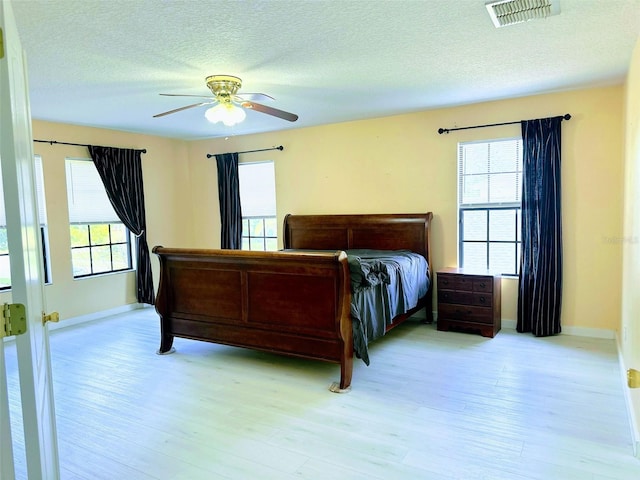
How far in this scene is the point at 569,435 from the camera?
249 centimetres

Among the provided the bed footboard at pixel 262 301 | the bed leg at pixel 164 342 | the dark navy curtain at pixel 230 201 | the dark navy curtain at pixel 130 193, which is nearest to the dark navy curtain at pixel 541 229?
the bed footboard at pixel 262 301

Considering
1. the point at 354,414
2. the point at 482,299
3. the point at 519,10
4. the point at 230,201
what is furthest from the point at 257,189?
the point at 519,10

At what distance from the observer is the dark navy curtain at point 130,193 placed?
5539 millimetres

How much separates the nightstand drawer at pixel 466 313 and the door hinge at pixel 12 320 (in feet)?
13.3

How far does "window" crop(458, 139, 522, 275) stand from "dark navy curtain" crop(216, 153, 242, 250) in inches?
124

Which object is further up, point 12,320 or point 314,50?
point 314,50

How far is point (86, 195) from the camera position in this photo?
17.9 ft

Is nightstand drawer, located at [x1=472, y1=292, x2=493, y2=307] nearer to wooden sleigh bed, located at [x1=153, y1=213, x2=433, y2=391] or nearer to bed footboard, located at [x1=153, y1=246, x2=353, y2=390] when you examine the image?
wooden sleigh bed, located at [x1=153, y1=213, x2=433, y2=391]

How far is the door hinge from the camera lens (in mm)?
1107

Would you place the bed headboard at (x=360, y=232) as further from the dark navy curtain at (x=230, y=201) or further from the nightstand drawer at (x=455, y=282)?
the dark navy curtain at (x=230, y=201)

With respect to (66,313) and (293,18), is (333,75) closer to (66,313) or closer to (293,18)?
(293,18)

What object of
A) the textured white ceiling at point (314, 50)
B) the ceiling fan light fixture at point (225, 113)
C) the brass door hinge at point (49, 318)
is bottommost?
the brass door hinge at point (49, 318)

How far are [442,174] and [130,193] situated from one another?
13.4 feet

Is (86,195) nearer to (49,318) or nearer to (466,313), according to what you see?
(49,318)
